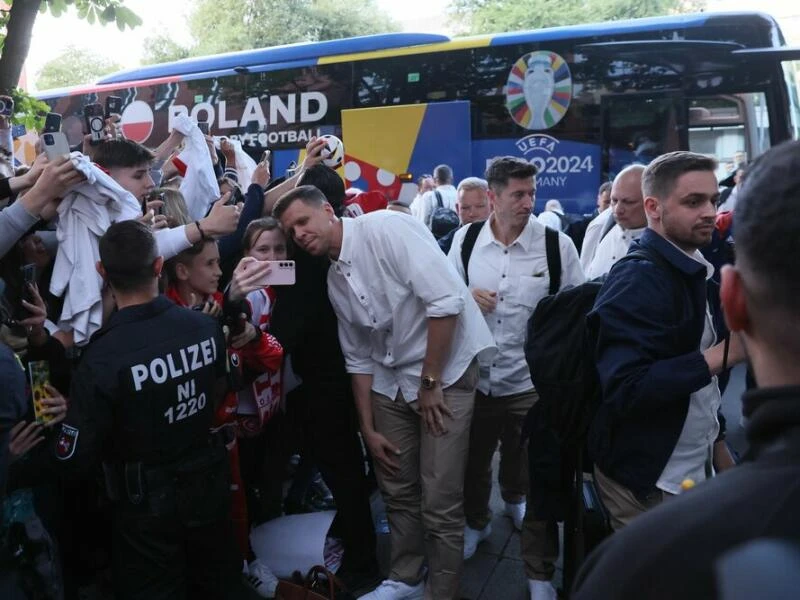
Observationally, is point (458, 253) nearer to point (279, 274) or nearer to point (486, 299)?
point (486, 299)

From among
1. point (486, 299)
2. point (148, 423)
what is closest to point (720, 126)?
point (486, 299)

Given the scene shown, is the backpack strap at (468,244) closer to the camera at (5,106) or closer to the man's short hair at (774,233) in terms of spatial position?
the camera at (5,106)

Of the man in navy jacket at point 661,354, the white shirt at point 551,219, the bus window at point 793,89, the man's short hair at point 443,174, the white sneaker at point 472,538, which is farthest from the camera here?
the man's short hair at point 443,174

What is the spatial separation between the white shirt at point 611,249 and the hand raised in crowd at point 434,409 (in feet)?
5.27

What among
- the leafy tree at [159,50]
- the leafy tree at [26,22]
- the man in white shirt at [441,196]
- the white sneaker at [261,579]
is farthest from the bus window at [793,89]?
the leafy tree at [159,50]

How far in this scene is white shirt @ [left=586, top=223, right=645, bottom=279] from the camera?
4219 mm

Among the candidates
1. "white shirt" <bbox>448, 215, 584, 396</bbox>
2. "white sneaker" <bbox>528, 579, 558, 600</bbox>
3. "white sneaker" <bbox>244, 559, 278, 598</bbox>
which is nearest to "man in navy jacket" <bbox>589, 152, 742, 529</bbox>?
"white sneaker" <bbox>528, 579, 558, 600</bbox>

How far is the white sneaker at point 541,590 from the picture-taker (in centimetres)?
323

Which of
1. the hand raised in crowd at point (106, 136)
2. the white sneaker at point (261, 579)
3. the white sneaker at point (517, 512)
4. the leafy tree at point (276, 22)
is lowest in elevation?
the white sneaker at point (517, 512)

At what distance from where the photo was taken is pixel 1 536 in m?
2.49

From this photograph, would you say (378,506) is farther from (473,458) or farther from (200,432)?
(200,432)

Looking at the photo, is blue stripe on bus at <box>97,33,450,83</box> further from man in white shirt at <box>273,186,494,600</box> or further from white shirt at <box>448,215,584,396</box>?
man in white shirt at <box>273,186,494,600</box>

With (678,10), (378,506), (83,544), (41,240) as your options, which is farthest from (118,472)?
(678,10)

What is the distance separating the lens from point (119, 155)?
328cm
